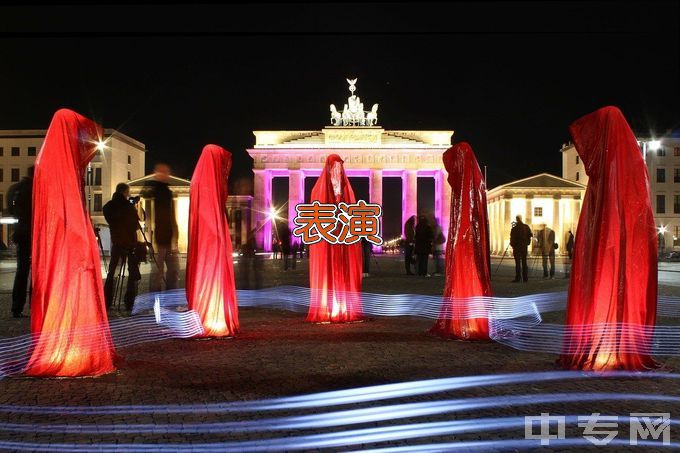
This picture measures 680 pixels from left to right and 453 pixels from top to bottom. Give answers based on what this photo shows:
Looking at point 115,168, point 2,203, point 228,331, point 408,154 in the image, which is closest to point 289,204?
point 408,154

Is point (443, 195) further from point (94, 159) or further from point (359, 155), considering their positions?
point (94, 159)

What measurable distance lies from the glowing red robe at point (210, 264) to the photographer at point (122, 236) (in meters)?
2.38

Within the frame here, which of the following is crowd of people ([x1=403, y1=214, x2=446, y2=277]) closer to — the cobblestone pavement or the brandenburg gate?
the cobblestone pavement

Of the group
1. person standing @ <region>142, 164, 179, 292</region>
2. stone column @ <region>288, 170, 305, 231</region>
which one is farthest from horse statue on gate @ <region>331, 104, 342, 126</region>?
person standing @ <region>142, 164, 179, 292</region>

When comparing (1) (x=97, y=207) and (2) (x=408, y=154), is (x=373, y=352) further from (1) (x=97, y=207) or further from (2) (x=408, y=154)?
(1) (x=97, y=207)

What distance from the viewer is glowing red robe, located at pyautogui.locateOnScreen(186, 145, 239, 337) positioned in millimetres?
7383

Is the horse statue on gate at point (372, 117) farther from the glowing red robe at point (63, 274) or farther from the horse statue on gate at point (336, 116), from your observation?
the glowing red robe at point (63, 274)

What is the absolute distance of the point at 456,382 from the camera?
490 cm

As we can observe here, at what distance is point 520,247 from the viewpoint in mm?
17250

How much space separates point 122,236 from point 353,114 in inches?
2313

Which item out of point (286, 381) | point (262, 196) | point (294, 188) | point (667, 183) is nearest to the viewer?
point (286, 381)

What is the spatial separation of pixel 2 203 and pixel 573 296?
87.5 meters

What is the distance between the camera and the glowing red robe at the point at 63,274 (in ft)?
17.0

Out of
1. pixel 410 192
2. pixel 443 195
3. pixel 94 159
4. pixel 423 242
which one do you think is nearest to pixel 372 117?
pixel 410 192
